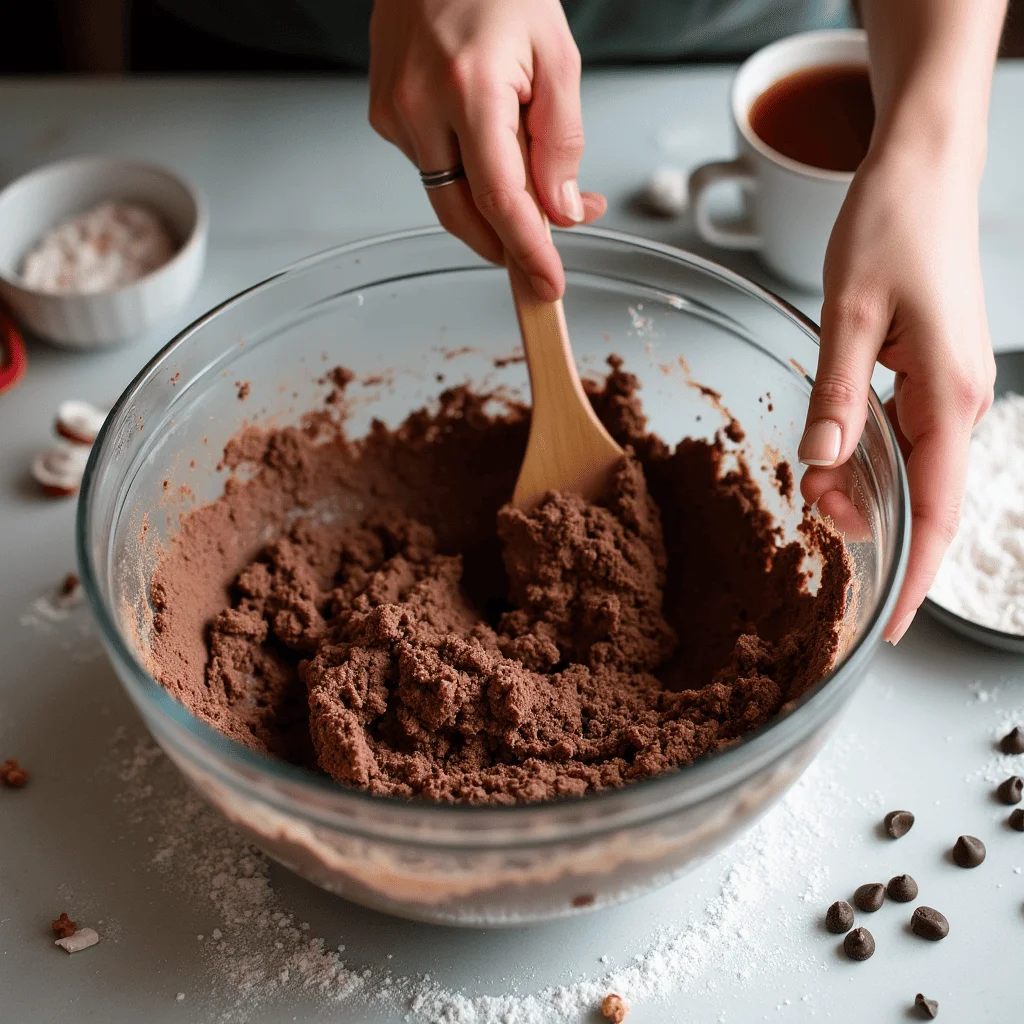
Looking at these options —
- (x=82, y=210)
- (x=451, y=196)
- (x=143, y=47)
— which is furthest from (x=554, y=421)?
(x=143, y=47)

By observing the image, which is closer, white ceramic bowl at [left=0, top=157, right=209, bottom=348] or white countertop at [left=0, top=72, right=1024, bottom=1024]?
white countertop at [left=0, top=72, right=1024, bottom=1024]

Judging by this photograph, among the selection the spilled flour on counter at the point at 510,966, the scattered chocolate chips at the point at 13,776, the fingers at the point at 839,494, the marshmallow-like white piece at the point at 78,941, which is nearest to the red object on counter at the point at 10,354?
the scattered chocolate chips at the point at 13,776

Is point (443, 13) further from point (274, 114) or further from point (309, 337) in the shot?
point (274, 114)

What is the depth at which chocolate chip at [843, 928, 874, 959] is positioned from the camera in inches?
41.7

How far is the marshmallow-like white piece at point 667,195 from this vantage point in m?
1.78

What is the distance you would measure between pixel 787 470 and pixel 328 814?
65 centimetres

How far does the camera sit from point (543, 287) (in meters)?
1.18

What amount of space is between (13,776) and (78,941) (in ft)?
0.69

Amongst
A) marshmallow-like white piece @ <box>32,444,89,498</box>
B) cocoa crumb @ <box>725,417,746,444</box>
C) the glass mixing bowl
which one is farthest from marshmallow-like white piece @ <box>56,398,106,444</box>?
cocoa crumb @ <box>725,417,746,444</box>

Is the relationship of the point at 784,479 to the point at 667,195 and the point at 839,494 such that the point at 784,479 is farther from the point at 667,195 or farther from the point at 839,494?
the point at 667,195

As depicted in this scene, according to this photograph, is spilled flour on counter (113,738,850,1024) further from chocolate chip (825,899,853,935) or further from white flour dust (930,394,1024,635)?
white flour dust (930,394,1024,635)

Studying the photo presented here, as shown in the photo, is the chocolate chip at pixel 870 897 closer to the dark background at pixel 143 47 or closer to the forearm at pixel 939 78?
the forearm at pixel 939 78

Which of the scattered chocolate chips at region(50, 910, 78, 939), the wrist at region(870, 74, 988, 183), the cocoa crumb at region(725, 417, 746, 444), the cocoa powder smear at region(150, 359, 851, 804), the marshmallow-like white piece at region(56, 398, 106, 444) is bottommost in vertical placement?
the scattered chocolate chips at region(50, 910, 78, 939)

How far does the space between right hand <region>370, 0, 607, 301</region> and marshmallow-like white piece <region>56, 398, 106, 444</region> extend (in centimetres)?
57
